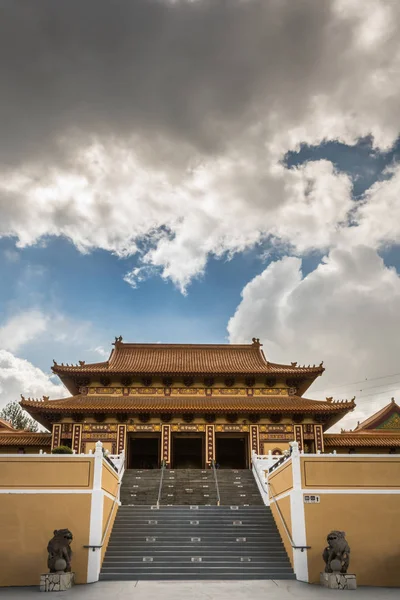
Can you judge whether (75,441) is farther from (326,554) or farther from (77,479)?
(326,554)

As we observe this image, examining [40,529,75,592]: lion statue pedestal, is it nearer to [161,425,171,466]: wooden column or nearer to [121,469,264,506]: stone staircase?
[121,469,264,506]: stone staircase

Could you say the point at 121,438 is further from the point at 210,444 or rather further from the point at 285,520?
the point at 285,520

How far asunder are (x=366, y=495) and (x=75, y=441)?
1737 cm

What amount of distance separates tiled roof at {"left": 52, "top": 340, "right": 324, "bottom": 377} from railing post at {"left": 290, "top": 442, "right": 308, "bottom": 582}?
47.8 ft

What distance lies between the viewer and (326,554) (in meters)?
14.3

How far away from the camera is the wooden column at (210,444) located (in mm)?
28644

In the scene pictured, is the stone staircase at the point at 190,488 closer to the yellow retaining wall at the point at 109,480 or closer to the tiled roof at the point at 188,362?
the yellow retaining wall at the point at 109,480

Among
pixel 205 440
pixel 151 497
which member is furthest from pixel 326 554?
pixel 205 440

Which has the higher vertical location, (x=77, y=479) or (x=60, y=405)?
(x=60, y=405)

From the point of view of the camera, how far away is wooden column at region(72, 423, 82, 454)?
93.6 feet

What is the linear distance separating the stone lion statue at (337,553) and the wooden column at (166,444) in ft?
49.3

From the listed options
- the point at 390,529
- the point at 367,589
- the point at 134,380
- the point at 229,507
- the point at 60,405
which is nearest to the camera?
the point at 367,589

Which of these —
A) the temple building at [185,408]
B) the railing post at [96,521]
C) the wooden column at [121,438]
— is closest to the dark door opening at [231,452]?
the temple building at [185,408]

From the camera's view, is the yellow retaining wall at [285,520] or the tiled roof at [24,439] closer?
the yellow retaining wall at [285,520]
